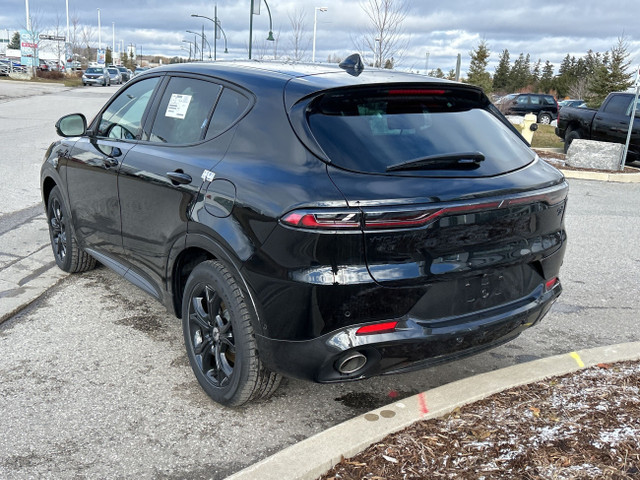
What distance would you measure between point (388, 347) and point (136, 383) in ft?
5.12

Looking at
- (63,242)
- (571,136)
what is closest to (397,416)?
(63,242)

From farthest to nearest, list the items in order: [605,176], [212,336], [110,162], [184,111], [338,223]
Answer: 1. [605,176]
2. [110,162]
3. [184,111]
4. [212,336]
5. [338,223]

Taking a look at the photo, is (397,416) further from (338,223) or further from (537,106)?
(537,106)

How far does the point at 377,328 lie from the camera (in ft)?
8.78

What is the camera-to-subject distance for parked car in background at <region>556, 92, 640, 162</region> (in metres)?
14.7

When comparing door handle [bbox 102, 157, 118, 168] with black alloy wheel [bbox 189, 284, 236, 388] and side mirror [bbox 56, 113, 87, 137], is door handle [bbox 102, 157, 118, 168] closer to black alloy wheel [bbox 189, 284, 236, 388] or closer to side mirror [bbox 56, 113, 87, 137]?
side mirror [bbox 56, 113, 87, 137]

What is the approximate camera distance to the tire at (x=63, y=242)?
4.94 m

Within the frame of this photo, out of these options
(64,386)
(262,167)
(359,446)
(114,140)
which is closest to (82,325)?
(64,386)

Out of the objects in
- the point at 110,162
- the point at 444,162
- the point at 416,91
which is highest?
the point at 416,91

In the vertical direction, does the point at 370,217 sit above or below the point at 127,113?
below

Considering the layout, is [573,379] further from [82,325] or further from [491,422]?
[82,325]

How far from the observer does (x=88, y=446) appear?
113 inches

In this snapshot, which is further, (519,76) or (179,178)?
(519,76)

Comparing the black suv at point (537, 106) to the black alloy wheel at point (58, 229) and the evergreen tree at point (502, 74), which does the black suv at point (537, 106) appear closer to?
the black alloy wheel at point (58, 229)
